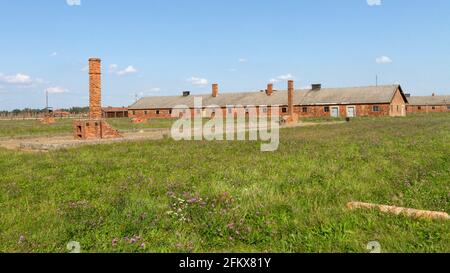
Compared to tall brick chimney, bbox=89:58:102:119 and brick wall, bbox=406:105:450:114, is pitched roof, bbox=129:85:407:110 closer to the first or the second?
brick wall, bbox=406:105:450:114

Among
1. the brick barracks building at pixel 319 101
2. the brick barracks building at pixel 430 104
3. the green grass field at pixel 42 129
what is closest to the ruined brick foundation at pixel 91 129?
the green grass field at pixel 42 129

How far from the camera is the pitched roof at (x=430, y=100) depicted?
85.5 metres

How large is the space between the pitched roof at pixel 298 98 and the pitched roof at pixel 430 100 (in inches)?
1428

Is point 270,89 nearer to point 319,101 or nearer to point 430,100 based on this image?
point 319,101

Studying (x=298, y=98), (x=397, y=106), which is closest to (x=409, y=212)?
(x=298, y=98)

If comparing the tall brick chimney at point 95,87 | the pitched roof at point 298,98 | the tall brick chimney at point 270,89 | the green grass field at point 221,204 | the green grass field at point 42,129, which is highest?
the tall brick chimney at point 270,89

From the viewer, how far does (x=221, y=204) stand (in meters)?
5.75

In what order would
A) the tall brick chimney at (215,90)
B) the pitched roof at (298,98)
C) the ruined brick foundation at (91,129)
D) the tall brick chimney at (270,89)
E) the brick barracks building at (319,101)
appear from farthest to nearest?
the tall brick chimney at (215,90) < the tall brick chimney at (270,89) < the pitched roof at (298,98) < the brick barracks building at (319,101) < the ruined brick foundation at (91,129)

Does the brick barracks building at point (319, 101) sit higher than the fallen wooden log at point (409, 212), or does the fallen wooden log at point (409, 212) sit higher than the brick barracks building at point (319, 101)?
the brick barracks building at point (319, 101)

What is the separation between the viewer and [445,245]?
3.89 meters

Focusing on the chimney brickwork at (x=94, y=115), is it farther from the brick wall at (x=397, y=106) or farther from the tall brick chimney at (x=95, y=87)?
the brick wall at (x=397, y=106)

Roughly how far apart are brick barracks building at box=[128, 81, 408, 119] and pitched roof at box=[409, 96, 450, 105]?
29.8 metres
